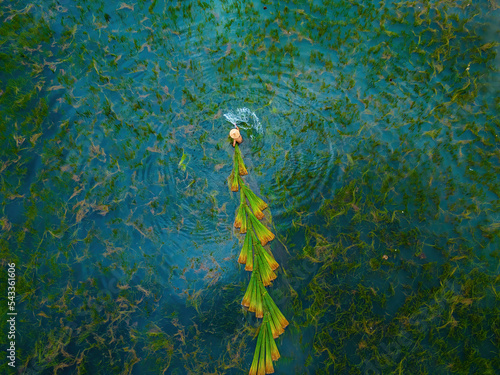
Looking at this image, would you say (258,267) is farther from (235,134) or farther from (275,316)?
(235,134)

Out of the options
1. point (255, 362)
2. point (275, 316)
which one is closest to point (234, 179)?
point (275, 316)

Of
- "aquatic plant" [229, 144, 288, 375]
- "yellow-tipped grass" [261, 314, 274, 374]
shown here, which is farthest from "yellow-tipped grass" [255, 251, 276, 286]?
"yellow-tipped grass" [261, 314, 274, 374]

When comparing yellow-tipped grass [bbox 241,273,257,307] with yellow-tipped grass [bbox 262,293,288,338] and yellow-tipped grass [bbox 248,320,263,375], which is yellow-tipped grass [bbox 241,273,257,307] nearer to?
yellow-tipped grass [bbox 262,293,288,338]

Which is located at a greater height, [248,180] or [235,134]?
[235,134]

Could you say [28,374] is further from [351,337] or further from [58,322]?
[351,337]

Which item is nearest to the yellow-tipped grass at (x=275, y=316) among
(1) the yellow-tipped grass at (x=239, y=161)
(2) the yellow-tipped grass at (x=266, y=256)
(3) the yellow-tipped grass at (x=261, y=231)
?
(2) the yellow-tipped grass at (x=266, y=256)

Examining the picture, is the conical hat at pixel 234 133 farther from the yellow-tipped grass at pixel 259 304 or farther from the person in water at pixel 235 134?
the yellow-tipped grass at pixel 259 304

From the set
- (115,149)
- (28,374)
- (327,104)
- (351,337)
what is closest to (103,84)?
(115,149)
